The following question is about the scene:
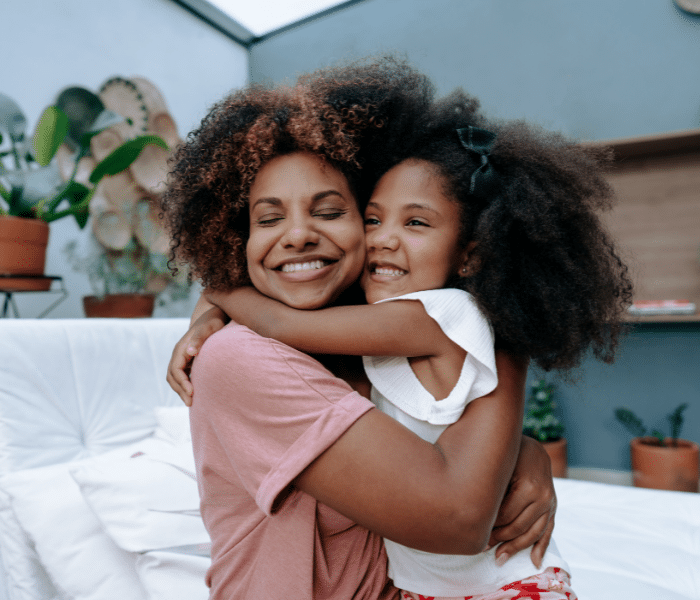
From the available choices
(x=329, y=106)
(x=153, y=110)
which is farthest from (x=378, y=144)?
(x=153, y=110)

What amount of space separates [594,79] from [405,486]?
355cm

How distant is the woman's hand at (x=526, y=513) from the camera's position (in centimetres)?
86

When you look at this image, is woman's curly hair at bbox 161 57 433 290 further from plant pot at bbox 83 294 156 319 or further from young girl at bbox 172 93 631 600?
plant pot at bbox 83 294 156 319

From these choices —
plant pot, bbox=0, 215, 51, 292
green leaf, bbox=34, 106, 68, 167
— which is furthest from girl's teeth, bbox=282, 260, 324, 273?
green leaf, bbox=34, 106, 68, 167

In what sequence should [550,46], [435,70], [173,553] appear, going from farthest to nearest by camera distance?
[435,70], [550,46], [173,553]

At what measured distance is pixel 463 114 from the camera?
1090 millimetres

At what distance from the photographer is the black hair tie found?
3.18 feet

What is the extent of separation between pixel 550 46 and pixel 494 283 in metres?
3.27

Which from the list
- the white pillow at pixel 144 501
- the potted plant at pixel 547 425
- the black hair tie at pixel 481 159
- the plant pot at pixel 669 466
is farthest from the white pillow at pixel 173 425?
the plant pot at pixel 669 466

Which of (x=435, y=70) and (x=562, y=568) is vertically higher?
(x=435, y=70)

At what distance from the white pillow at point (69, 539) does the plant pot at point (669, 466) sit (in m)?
2.76

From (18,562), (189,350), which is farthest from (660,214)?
(18,562)

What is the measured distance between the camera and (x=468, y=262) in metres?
1.02

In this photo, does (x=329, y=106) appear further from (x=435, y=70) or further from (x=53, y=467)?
(x=435, y=70)
